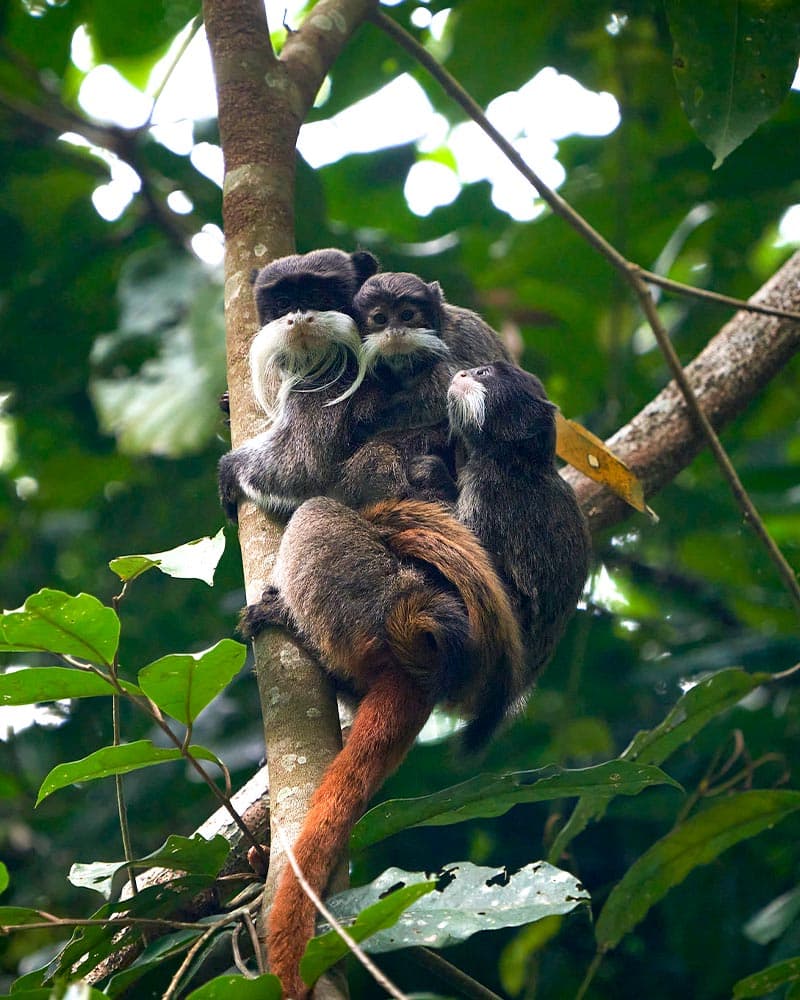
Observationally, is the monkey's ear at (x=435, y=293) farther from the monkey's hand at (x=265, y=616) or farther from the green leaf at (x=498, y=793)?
the green leaf at (x=498, y=793)

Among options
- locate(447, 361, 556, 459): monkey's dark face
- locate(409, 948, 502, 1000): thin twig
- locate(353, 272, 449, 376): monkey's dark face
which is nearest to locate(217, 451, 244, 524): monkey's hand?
locate(353, 272, 449, 376): monkey's dark face

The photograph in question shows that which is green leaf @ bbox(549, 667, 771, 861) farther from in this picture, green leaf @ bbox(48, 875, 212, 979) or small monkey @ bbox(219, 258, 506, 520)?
green leaf @ bbox(48, 875, 212, 979)

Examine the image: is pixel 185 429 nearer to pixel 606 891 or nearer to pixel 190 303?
pixel 190 303

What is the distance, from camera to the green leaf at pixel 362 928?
1850 mm

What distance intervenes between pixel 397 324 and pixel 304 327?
1.19ft

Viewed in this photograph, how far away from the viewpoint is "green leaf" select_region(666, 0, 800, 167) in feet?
11.4

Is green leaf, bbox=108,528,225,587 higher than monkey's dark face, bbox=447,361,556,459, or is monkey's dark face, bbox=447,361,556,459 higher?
monkey's dark face, bbox=447,361,556,459

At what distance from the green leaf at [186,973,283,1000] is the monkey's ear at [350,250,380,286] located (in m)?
2.70

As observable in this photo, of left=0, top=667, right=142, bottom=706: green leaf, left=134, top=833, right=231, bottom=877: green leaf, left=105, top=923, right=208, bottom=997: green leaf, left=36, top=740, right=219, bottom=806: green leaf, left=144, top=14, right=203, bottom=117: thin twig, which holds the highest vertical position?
left=144, top=14, right=203, bottom=117: thin twig

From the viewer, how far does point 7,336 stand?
17.3ft

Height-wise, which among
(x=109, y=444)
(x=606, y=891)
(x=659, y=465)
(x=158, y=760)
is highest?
(x=109, y=444)

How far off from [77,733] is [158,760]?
289cm

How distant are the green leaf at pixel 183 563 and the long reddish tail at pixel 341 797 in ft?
1.95

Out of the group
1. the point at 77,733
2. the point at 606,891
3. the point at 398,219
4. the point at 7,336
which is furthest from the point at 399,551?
the point at 398,219
